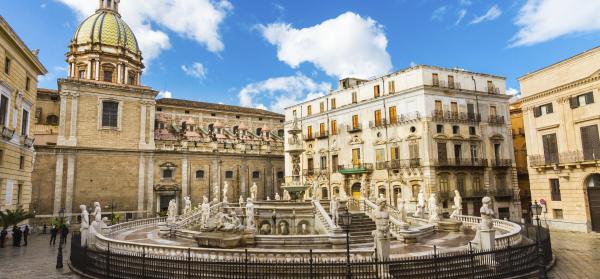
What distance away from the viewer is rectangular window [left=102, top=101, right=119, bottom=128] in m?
37.3

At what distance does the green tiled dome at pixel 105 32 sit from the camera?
42.1 m

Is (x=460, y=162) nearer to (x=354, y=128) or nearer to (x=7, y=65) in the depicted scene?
(x=354, y=128)

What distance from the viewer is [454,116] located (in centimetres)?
3195

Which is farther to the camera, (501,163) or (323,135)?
(323,135)

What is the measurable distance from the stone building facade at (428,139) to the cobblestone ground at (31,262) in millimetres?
23219

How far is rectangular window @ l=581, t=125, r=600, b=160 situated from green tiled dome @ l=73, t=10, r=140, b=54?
→ 42.3 metres

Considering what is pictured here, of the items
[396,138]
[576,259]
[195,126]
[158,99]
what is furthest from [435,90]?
[158,99]

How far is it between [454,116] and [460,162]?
3.75 m

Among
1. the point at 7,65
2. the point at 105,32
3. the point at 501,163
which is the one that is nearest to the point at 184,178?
the point at 105,32

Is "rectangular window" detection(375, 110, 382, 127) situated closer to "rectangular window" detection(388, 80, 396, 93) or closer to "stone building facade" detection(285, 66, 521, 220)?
"stone building facade" detection(285, 66, 521, 220)

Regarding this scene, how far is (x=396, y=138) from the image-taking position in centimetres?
3272

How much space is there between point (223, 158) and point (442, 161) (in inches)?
901

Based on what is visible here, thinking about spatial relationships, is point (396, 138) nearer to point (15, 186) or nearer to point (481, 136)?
point (481, 136)

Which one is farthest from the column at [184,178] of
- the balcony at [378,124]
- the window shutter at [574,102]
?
the window shutter at [574,102]
